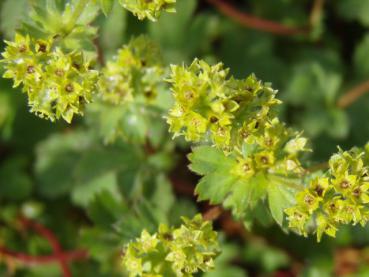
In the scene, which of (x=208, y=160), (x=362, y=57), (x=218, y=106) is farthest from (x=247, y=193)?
(x=362, y=57)

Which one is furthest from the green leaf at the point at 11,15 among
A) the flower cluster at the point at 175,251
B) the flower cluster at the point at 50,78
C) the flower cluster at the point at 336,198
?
the flower cluster at the point at 336,198

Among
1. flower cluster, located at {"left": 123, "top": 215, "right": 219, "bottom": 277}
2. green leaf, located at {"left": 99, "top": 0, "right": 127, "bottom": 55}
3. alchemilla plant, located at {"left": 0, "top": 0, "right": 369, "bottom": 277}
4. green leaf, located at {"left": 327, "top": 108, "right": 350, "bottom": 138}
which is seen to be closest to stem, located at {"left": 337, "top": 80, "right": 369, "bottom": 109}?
green leaf, located at {"left": 327, "top": 108, "right": 350, "bottom": 138}

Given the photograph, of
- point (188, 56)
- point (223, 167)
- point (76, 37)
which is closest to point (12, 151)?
point (188, 56)

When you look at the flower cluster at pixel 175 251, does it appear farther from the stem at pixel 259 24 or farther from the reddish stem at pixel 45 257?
the stem at pixel 259 24

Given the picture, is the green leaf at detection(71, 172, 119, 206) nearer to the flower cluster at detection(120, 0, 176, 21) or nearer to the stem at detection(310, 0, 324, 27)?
the flower cluster at detection(120, 0, 176, 21)

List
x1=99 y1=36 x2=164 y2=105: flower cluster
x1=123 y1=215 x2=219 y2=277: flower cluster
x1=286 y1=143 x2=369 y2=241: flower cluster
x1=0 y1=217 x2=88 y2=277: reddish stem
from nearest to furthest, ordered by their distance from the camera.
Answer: x1=286 y1=143 x2=369 y2=241: flower cluster < x1=123 y1=215 x2=219 y2=277: flower cluster < x1=99 y1=36 x2=164 y2=105: flower cluster < x1=0 y1=217 x2=88 y2=277: reddish stem

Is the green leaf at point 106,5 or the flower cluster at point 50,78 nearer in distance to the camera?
the flower cluster at point 50,78

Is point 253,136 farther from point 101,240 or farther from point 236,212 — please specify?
point 101,240
